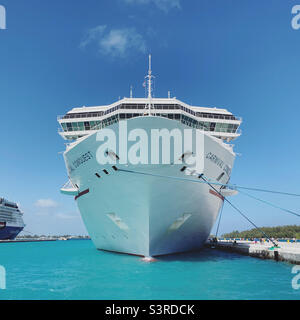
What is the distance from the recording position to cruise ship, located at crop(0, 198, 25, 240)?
188 ft

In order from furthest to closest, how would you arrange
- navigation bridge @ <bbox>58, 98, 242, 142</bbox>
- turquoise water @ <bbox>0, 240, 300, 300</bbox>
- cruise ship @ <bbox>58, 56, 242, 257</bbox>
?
navigation bridge @ <bbox>58, 98, 242, 142</bbox> → cruise ship @ <bbox>58, 56, 242, 257</bbox> → turquoise water @ <bbox>0, 240, 300, 300</bbox>

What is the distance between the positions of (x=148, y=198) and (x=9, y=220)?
61.8 m

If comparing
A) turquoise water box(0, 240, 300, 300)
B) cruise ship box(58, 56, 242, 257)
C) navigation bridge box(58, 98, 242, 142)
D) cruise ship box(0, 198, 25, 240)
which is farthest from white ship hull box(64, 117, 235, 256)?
cruise ship box(0, 198, 25, 240)

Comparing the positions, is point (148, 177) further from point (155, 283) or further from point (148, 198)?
point (155, 283)

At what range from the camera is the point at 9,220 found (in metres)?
60.0

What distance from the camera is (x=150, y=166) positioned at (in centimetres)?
1140

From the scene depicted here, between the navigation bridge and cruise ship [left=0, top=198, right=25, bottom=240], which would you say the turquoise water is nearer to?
the navigation bridge

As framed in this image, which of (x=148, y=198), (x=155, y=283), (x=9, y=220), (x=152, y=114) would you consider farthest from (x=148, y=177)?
(x=9, y=220)

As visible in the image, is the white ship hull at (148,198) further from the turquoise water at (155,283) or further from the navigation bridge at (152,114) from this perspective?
the navigation bridge at (152,114)

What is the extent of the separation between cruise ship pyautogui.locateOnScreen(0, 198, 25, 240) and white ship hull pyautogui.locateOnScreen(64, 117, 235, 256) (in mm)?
54030

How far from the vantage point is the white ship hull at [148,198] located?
38.1 ft

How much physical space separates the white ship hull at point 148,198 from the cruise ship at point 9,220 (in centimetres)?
5403

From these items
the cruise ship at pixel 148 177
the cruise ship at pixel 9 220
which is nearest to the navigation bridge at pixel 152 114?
the cruise ship at pixel 148 177

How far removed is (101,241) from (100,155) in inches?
290
